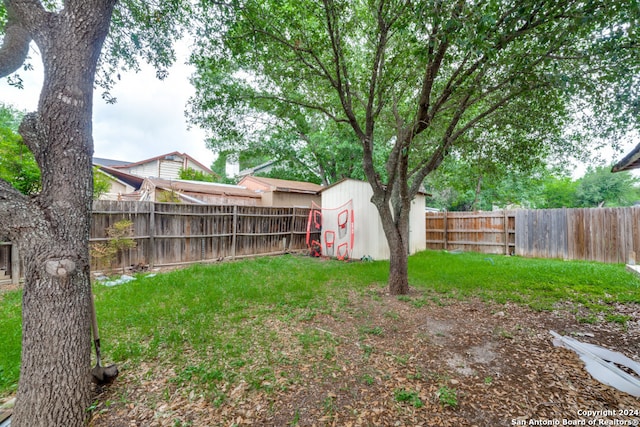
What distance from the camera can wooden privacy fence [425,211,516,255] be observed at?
9820 millimetres

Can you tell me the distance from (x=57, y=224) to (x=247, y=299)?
3.01 m

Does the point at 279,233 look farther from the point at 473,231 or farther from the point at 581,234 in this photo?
the point at 581,234

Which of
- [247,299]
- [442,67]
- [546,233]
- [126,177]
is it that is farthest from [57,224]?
[126,177]

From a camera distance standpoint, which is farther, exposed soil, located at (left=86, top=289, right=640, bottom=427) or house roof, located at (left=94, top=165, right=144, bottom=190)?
house roof, located at (left=94, top=165, right=144, bottom=190)

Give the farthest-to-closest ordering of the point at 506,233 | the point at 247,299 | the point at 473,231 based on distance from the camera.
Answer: the point at 473,231 < the point at 506,233 < the point at 247,299

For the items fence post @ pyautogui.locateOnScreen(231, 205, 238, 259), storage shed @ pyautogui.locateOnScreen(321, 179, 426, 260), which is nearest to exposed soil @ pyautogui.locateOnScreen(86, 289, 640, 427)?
storage shed @ pyautogui.locateOnScreen(321, 179, 426, 260)

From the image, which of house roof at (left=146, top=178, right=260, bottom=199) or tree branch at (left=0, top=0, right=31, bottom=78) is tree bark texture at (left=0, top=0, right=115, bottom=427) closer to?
tree branch at (left=0, top=0, right=31, bottom=78)

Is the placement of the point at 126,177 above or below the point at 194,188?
above

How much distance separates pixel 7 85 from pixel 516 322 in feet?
23.7

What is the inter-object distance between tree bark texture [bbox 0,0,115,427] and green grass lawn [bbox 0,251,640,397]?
0.83 meters

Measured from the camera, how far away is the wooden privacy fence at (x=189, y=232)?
6.23m

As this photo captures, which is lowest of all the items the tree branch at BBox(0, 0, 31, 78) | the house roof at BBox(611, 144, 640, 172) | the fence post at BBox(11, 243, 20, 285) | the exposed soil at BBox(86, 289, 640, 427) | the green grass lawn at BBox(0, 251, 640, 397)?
the exposed soil at BBox(86, 289, 640, 427)

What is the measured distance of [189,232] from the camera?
7715mm

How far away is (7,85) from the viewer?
11.1ft
